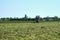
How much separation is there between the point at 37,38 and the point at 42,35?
1.11 m

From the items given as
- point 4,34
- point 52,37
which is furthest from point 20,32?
point 52,37

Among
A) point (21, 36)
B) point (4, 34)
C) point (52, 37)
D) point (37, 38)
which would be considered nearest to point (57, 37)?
point (52, 37)

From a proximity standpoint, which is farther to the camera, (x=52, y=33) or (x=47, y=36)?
(x=52, y=33)

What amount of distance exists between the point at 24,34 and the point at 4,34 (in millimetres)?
1777

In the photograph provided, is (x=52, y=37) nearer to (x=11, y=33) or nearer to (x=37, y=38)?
(x=37, y=38)

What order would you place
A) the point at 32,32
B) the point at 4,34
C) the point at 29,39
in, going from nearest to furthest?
the point at 29,39, the point at 4,34, the point at 32,32

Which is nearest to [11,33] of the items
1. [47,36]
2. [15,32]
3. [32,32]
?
[15,32]

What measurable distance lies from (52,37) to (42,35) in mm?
930

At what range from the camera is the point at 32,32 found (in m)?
17.6

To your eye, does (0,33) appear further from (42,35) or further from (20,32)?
(42,35)

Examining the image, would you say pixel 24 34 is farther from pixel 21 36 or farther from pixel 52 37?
pixel 52 37

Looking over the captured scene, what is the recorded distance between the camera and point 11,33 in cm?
1683

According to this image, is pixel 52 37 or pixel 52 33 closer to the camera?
pixel 52 37

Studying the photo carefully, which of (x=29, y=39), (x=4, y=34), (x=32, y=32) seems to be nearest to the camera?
(x=29, y=39)
